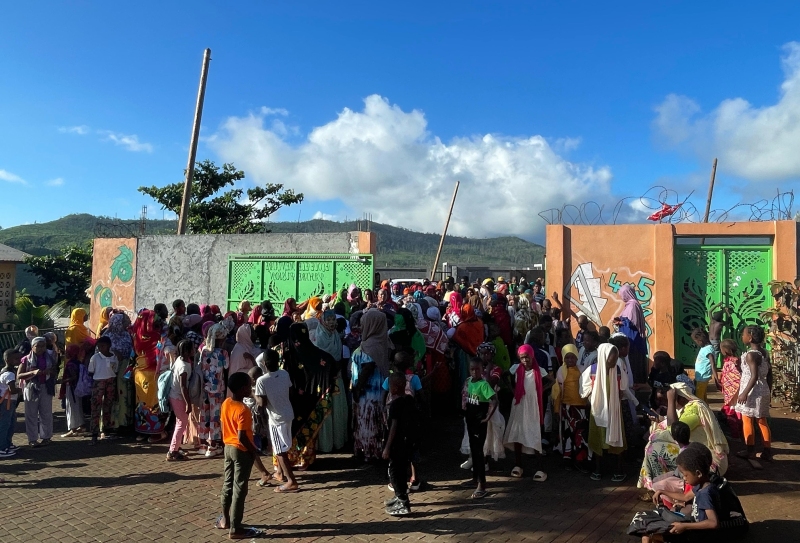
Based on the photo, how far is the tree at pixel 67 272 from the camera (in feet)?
84.8

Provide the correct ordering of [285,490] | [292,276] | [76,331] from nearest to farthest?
[285,490]
[76,331]
[292,276]

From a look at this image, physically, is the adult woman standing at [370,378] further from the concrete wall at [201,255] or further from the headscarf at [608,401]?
the concrete wall at [201,255]

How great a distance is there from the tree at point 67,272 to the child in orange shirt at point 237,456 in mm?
24870

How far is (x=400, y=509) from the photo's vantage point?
15.9 feet

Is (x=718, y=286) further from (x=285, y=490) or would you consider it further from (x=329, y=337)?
(x=285, y=490)

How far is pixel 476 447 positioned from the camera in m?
5.31

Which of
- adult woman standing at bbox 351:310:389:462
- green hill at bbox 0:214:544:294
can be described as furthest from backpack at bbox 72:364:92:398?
green hill at bbox 0:214:544:294

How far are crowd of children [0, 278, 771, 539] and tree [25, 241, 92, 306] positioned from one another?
69.9ft

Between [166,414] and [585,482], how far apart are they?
16.9 ft

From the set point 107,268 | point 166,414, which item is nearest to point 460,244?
point 107,268

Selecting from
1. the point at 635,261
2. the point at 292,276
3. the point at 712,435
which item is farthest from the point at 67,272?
the point at 712,435

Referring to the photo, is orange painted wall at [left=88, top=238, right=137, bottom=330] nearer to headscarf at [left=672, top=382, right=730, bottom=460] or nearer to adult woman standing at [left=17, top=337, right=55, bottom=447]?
adult woman standing at [left=17, top=337, right=55, bottom=447]

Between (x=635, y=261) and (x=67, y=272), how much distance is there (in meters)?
25.3

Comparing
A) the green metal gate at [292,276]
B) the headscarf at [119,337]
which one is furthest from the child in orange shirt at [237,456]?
the green metal gate at [292,276]
